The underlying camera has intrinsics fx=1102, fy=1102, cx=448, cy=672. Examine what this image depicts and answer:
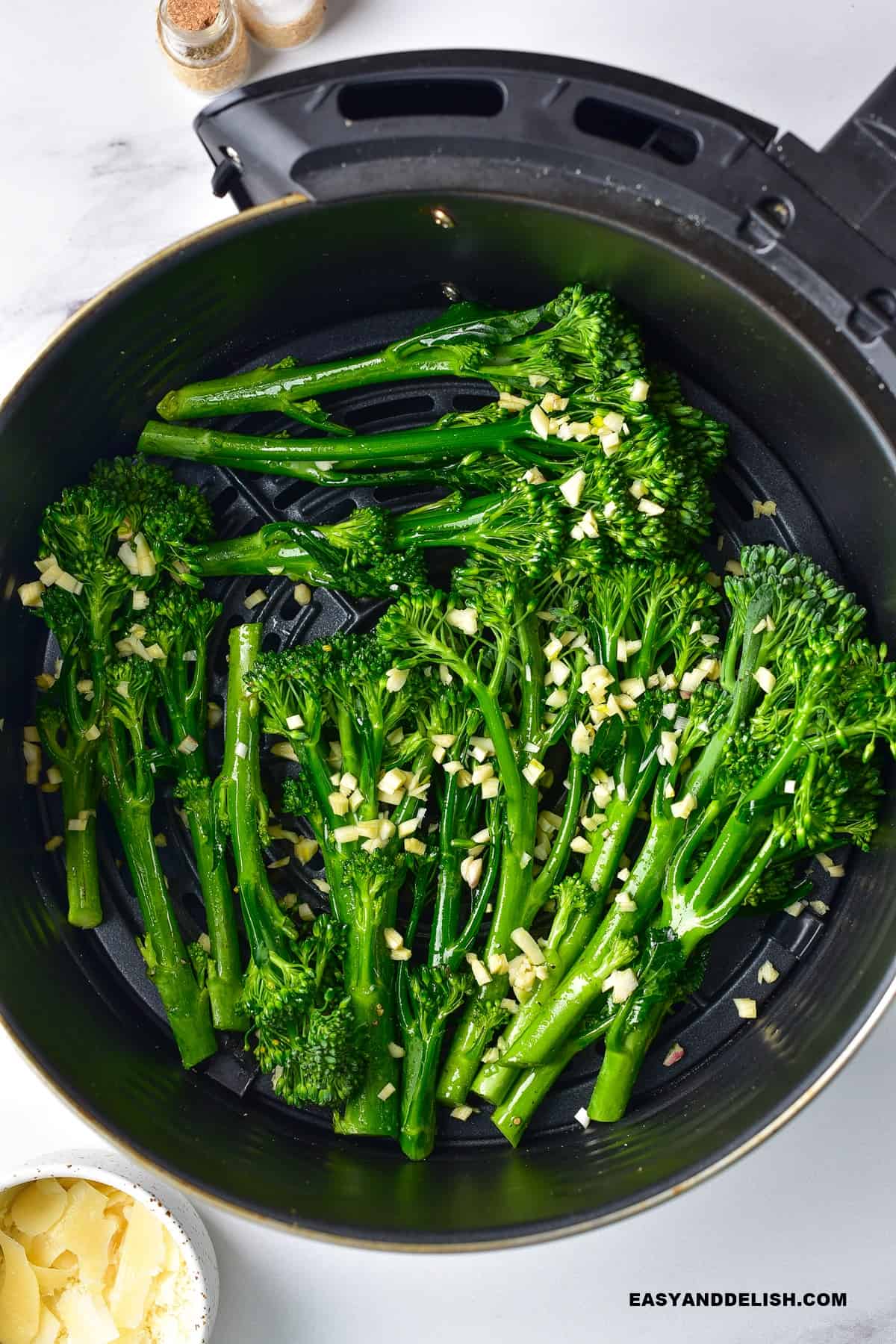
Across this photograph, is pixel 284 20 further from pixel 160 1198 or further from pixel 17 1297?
pixel 17 1297

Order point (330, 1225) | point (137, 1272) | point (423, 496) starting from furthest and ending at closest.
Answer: point (423, 496) → point (137, 1272) → point (330, 1225)

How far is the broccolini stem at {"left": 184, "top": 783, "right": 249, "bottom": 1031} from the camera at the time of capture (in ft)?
7.09

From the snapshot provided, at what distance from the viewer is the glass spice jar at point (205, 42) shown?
209cm

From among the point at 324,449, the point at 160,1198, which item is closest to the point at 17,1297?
the point at 160,1198

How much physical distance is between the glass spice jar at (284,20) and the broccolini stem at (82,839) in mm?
1452

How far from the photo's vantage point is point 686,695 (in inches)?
81.3

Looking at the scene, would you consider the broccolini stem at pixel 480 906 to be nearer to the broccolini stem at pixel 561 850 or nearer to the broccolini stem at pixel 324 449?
the broccolini stem at pixel 561 850

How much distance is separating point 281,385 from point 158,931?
1097 mm

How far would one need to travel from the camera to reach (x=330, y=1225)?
1907mm

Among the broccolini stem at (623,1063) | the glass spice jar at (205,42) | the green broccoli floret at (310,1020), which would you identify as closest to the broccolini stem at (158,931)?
the green broccoli floret at (310,1020)

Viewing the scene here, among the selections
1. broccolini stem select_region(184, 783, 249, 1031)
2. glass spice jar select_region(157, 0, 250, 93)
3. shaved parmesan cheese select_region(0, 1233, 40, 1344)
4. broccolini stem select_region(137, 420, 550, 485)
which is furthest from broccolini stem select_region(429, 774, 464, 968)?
glass spice jar select_region(157, 0, 250, 93)

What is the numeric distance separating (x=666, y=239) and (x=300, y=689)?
3.29ft

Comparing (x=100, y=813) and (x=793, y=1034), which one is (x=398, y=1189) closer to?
(x=793, y=1034)

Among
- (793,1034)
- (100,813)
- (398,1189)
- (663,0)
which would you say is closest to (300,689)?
(100,813)
